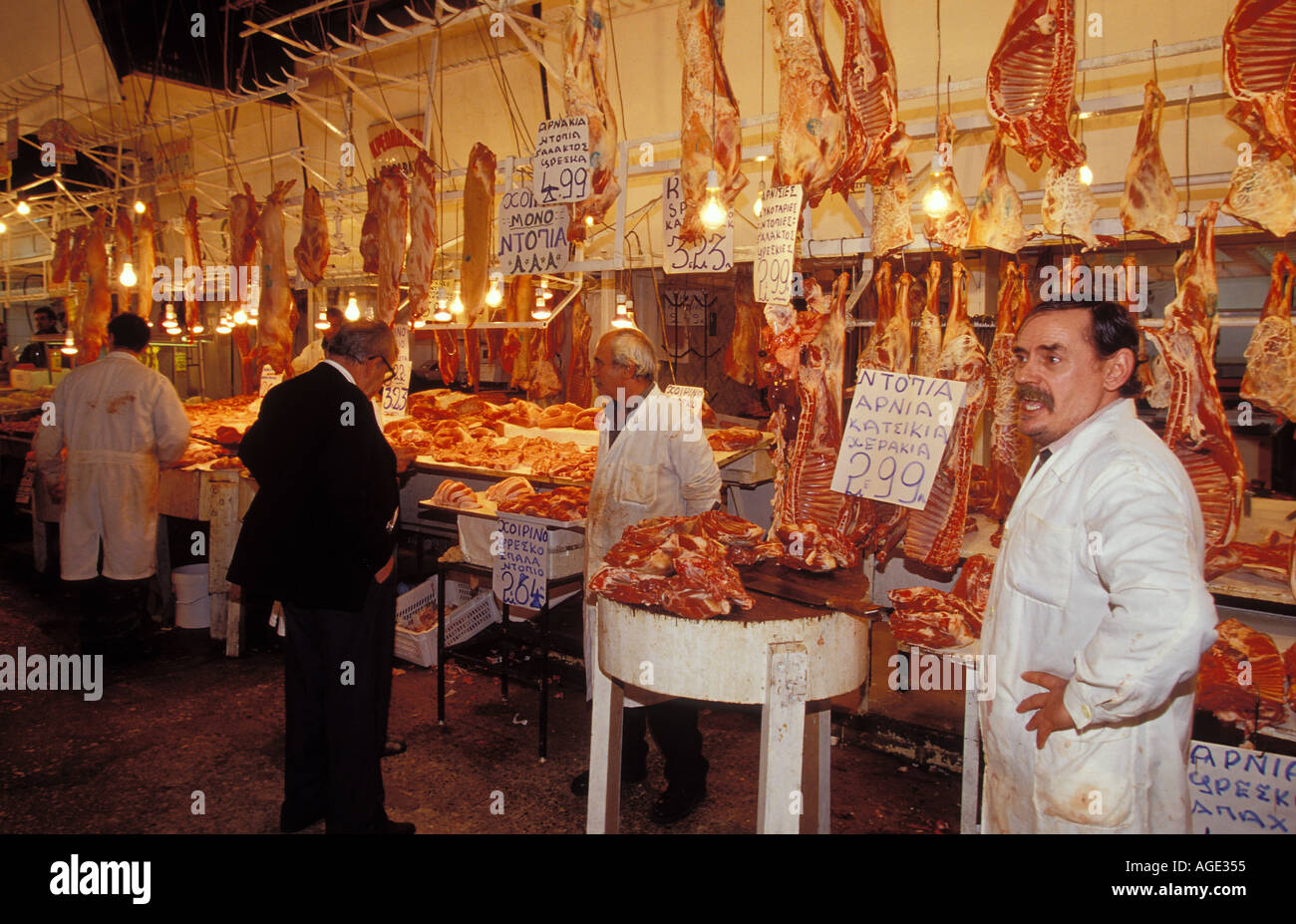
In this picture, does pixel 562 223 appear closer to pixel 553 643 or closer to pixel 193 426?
pixel 553 643

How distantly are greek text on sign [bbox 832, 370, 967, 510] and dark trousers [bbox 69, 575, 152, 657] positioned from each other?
534 cm

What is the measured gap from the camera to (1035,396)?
7.83ft

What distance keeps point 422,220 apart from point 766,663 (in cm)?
526

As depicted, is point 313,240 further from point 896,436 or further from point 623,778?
point 896,436

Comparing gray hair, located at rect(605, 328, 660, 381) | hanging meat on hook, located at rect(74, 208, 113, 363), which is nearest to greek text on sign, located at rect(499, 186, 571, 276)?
gray hair, located at rect(605, 328, 660, 381)

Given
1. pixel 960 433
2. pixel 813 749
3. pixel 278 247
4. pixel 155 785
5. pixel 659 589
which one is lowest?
pixel 155 785

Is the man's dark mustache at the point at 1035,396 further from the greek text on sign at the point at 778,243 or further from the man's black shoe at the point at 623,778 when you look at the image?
the man's black shoe at the point at 623,778

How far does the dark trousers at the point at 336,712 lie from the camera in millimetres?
3637

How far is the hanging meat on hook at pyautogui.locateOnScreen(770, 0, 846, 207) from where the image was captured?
4.09 metres

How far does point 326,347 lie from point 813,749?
2.77m

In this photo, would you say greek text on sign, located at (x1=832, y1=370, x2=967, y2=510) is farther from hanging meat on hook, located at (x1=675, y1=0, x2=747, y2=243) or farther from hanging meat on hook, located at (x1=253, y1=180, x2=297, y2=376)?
hanging meat on hook, located at (x1=253, y1=180, x2=297, y2=376)

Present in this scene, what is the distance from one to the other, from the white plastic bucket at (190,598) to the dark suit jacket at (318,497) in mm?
3558
